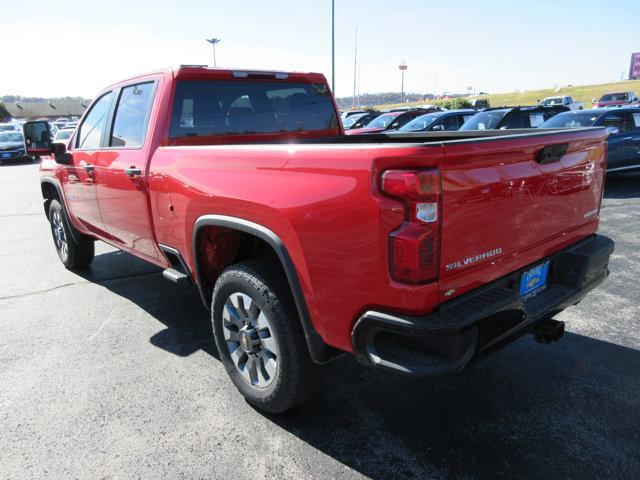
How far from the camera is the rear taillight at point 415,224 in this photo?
1820 millimetres

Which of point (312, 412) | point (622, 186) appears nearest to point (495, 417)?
point (312, 412)

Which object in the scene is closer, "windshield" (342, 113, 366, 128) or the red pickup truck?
the red pickup truck

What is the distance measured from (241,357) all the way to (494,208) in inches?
67.4

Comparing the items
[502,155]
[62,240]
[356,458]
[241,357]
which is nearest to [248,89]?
[241,357]

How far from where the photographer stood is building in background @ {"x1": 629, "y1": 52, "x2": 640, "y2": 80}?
277 ft

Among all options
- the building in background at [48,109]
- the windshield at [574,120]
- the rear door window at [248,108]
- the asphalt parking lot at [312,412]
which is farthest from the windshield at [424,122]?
the building in background at [48,109]

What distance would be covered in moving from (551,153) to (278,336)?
1640 mm

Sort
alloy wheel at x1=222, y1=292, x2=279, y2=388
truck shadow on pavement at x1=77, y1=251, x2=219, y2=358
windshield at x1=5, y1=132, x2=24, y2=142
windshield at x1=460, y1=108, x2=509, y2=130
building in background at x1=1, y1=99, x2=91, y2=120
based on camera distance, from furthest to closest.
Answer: building in background at x1=1, y1=99, x2=91, y2=120, windshield at x1=5, y1=132, x2=24, y2=142, windshield at x1=460, y1=108, x2=509, y2=130, truck shadow on pavement at x1=77, y1=251, x2=219, y2=358, alloy wheel at x1=222, y1=292, x2=279, y2=388

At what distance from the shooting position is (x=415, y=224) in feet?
6.08

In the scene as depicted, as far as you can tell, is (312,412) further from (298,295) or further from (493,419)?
(493,419)

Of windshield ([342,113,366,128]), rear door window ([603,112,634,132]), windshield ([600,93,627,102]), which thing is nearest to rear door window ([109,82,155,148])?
rear door window ([603,112,634,132])

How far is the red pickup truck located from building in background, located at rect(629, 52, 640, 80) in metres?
102

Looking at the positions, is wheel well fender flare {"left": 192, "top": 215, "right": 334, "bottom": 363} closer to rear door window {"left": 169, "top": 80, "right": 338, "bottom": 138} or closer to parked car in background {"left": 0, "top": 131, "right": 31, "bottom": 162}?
rear door window {"left": 169, "top": 80, "right": 338, "bottom": 138}

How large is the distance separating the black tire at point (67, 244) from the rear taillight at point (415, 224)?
4.66 m
